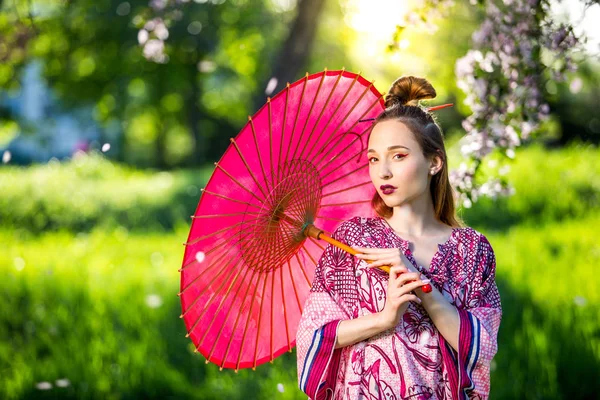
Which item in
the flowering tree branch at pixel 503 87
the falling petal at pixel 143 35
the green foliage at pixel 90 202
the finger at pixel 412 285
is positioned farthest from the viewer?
the green foliage at pixel 90 202

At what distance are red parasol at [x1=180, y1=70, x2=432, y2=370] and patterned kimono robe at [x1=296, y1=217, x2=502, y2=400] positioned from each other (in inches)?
6.0

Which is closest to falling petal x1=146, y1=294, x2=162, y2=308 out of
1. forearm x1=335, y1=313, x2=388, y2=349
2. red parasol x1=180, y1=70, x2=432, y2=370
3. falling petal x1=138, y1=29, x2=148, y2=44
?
falling petal x1=138, y1=29, x2=148, y2=44

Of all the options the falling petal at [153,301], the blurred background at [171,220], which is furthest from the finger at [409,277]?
the falling petal at [153,301]

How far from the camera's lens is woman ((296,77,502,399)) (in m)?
2.02

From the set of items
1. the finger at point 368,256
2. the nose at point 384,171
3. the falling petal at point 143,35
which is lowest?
the finger at point 368,256

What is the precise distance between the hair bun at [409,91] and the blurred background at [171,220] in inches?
21.9

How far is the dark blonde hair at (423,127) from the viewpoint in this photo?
216 cm

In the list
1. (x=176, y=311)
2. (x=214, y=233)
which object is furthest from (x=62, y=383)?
(x=214, y=233)

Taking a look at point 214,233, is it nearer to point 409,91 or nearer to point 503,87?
point 409,91

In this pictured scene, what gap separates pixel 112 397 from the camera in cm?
487

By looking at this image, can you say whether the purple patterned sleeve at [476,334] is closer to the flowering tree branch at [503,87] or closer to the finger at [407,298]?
the finger at [407,298]

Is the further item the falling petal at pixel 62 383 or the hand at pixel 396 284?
the falling petal at pixel 62 383

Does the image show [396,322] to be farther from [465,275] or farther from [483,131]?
[483,131]

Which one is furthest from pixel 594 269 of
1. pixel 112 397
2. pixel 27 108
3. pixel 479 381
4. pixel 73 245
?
pixel 27 108
